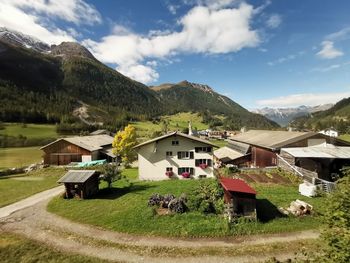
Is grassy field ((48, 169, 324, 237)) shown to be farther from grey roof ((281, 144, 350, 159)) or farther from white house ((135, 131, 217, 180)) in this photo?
white house ((135, 131, 217, 180))

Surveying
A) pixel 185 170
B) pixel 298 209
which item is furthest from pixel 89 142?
pixel 298 209

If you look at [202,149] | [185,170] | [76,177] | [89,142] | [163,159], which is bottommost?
[185,170]

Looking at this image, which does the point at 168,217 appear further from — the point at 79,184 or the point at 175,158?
the point at 175,158

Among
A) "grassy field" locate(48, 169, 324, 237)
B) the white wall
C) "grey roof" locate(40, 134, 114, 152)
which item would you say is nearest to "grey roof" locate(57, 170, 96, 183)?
"grassy field" locate(48, 169, 324, 237)

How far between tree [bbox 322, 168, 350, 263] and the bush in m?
16.3

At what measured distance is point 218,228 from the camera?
2359cm

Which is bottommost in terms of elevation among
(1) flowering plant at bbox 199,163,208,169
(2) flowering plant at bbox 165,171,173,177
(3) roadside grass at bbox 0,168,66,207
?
(3) roadside grass at bbox 0,168,66,207

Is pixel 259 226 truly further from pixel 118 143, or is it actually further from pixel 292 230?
pixel 118 143

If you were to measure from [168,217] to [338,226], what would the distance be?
17696 mm

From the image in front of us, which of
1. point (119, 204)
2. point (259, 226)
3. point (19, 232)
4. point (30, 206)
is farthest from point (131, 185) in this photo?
point (259, 226)

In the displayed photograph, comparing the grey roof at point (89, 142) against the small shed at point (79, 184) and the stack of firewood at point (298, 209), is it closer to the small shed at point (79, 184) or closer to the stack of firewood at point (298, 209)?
the small shed at point (79, 184)

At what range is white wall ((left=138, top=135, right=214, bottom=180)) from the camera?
1811 inches

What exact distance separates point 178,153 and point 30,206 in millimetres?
23837

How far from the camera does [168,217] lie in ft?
84.9
